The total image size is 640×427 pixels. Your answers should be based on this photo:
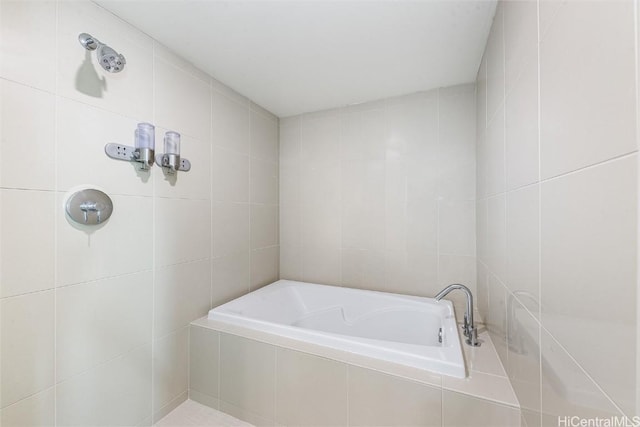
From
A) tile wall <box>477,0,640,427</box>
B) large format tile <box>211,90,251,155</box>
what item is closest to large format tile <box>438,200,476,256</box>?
tile wall <box>477,0,640,427</box>

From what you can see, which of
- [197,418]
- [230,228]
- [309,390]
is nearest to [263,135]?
[230,228]

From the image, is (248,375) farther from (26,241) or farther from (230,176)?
(230,176)

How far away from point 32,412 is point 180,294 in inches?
26.5

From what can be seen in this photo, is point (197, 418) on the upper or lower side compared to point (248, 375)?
lower

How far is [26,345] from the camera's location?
900 mm

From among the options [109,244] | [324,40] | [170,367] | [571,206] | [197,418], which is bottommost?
[197,418]

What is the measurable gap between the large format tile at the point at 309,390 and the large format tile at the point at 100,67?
152 cm

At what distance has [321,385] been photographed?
1170 mm

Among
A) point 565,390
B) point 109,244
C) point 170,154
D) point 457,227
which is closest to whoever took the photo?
point 565,390

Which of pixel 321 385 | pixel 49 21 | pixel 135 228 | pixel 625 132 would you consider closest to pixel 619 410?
pixel 625 132

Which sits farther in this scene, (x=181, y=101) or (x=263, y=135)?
(x=263, y=135)

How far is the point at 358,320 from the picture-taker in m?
1.93

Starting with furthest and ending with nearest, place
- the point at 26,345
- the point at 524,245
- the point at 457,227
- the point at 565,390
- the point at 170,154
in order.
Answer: the point at 457,227
the point at 170,154
the point at 26,345
the point at 524,245
the point at 565,390

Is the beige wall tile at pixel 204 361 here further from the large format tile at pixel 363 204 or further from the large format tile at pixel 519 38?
the large format tile at pixel 519 38
